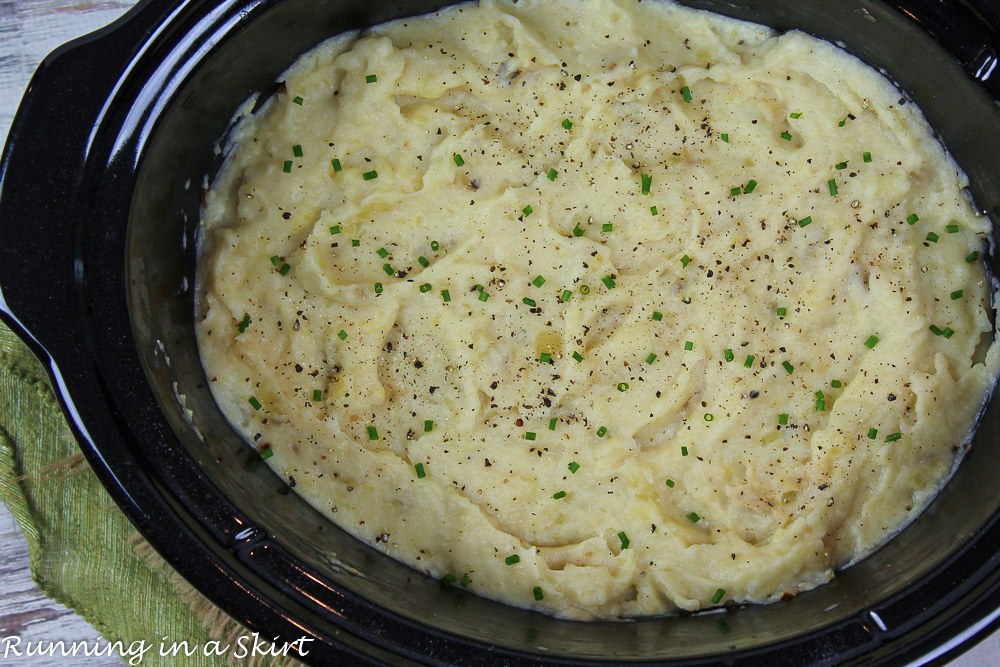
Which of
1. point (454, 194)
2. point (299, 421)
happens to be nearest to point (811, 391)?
point (454, 194)

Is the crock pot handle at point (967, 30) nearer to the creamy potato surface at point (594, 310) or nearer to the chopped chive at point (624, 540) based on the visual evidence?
the creamy potato surface at point (594, 310)

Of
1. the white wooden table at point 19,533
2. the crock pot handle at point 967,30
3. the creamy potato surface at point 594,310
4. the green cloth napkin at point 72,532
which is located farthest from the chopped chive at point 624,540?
the white wooden table at point 19,533

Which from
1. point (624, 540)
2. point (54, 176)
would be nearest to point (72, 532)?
point (54, 176)

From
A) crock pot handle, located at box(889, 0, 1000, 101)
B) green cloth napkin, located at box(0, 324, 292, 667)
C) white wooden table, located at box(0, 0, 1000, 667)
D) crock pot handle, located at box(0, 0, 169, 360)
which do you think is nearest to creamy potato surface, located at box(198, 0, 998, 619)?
crock pot handle, located at box(889, 0, 1000, 101)

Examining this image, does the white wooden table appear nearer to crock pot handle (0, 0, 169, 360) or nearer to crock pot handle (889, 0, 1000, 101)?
crock pot handle (0, 0, 169, 360)

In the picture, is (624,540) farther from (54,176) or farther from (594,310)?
(54,176)

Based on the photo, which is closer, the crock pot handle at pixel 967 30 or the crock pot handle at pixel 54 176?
the crock pot handle at pixel 54 176

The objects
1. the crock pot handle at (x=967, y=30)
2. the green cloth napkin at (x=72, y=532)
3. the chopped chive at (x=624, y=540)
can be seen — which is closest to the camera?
the crock pot handle at (x=967, y=30)
